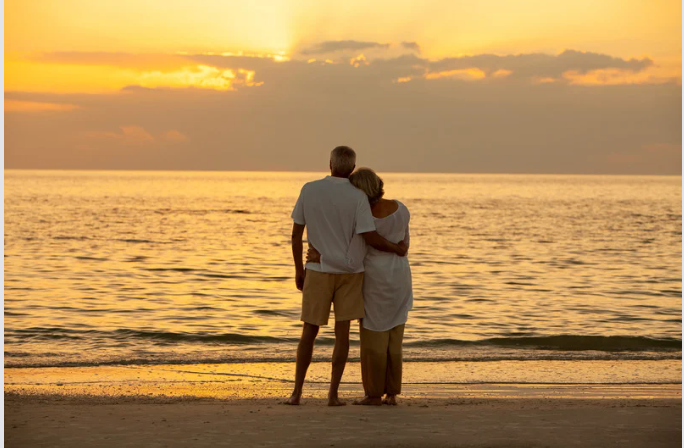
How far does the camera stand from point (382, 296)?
579cm

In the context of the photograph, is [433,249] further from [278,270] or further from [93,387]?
[93,387]

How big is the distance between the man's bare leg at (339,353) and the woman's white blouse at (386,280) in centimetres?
19

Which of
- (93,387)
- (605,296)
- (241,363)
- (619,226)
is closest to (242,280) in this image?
(605,296)

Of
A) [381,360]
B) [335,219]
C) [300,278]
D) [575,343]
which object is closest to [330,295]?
[300,278]

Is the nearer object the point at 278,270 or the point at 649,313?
the point at 649,313

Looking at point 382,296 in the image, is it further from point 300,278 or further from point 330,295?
point 300,278

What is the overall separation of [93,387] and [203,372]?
1329 mm

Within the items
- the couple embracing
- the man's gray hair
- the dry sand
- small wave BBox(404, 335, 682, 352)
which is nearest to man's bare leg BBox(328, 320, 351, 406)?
the couple embracing

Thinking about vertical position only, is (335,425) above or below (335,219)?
below

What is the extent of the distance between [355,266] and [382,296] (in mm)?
351

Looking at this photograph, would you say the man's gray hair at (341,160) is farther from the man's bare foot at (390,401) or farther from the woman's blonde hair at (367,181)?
the man's bare foot at (390,401)

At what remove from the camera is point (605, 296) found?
1636cm

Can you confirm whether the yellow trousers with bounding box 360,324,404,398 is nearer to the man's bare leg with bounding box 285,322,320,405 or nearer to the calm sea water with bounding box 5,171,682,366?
the man's bare leg with bounding box 285,322,320,405

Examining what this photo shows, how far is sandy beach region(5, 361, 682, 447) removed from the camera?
15.8 feet
